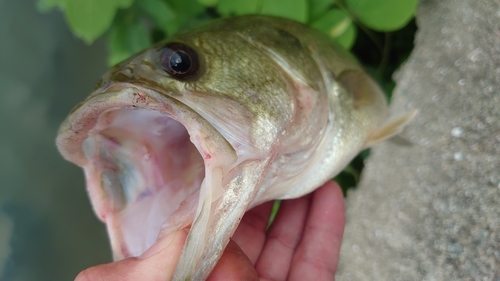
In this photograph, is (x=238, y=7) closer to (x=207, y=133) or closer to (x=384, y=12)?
(x=384, y=12)

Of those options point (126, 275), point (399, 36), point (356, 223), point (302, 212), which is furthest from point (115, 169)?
point (399, 36)

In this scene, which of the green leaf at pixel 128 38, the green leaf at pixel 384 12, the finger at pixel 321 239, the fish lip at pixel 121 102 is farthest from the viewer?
the green leaf at pixel 128 38

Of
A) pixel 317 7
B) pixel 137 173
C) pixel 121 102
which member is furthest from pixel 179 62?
pixel 317 7

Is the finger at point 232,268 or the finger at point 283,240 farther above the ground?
the finger at point 232,268

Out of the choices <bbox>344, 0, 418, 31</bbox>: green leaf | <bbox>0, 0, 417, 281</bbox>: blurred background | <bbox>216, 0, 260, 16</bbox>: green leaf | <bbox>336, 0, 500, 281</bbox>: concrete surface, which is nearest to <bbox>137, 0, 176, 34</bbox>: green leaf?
<bbox>0, 0, 417, 281</bbox>: blurred background

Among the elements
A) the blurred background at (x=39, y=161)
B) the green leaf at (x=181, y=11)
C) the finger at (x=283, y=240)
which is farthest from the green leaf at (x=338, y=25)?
the blurred background at (x=39, y=161)

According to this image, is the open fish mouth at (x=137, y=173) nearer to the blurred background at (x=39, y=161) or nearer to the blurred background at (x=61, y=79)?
the blurred background at (x=61, y=79)
